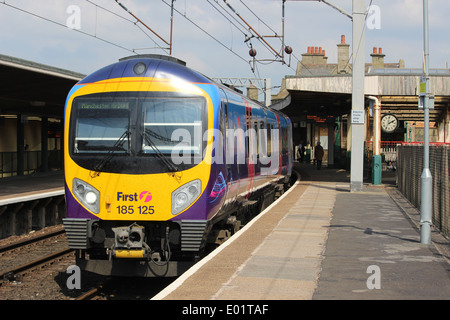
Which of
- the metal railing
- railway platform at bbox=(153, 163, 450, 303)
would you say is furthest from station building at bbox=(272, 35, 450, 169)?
the metal railing

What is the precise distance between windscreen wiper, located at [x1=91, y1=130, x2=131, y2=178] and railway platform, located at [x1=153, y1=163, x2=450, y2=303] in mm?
1929

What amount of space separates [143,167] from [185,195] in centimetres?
70

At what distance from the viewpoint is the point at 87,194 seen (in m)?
8.76

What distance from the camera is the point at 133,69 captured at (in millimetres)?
9164

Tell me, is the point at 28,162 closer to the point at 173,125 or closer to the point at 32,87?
the point at 32,87

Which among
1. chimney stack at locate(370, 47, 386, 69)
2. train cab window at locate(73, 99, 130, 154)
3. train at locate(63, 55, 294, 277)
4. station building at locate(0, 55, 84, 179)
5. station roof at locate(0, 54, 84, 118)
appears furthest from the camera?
chimney stack at locate(370, 47, 386, 69)

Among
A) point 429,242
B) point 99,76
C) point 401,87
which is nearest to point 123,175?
point 99,76

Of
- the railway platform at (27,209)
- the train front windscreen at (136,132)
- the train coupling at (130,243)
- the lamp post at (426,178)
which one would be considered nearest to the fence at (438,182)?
the lamp post at (426,178)

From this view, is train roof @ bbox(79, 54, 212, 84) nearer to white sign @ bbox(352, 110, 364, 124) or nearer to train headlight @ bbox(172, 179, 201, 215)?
train headlight @ bbox(172, 179, 201, 215)

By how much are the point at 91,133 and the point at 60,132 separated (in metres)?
21.2

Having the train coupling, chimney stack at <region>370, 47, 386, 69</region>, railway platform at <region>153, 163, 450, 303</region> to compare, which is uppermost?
chimney stack at <region>370, 47, 386, 69</region>

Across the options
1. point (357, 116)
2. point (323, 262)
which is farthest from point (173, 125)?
point (357, 116)

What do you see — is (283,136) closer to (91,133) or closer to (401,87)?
(401,87)

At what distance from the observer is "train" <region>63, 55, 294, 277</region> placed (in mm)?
8570
